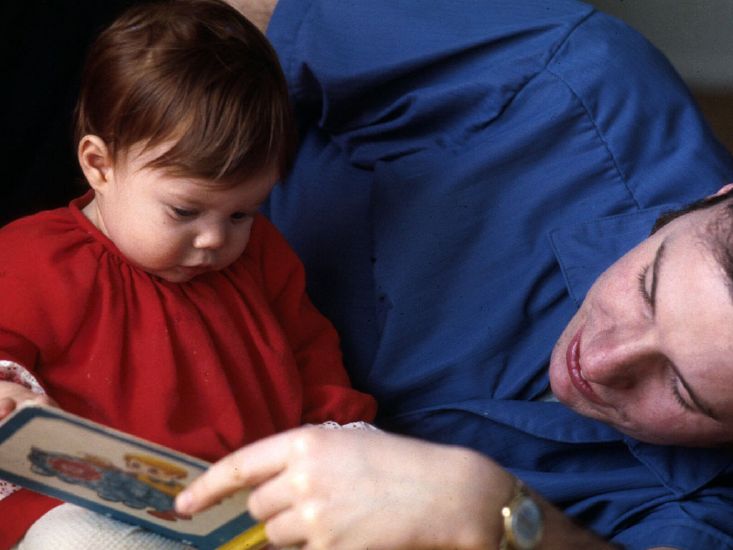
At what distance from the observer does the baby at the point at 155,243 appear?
43.0 inches

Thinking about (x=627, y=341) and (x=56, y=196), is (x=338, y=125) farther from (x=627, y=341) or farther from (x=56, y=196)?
(x=627, y=341)

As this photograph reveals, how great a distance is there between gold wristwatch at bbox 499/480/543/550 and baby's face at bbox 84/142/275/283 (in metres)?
0.46

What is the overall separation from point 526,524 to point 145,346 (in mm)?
485

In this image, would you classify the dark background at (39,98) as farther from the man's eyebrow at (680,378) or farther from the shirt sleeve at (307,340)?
the man's eyebrow at (680,378)

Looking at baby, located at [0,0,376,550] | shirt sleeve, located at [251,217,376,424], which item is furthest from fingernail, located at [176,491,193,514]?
shirt sleeve, located at [251,217,376,424]

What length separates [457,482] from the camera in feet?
2.93

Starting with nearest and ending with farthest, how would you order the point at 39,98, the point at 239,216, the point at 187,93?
the point at 187,93, the point at 239,216, the point at 39,98

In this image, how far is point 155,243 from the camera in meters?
1.13

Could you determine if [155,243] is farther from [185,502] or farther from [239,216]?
[185,502]

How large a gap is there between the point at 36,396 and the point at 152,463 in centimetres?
20

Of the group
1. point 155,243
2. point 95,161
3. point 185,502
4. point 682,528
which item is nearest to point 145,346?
point 155,243

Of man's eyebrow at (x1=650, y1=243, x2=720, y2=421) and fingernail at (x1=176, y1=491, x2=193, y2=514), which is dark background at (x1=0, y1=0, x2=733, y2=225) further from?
man's eyebrow at (x1=650, y1=243, x2=720, y2=421)

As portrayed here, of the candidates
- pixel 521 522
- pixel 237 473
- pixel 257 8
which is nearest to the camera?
pixel 237 473

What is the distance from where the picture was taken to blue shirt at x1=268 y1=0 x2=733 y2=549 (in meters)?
1.35
